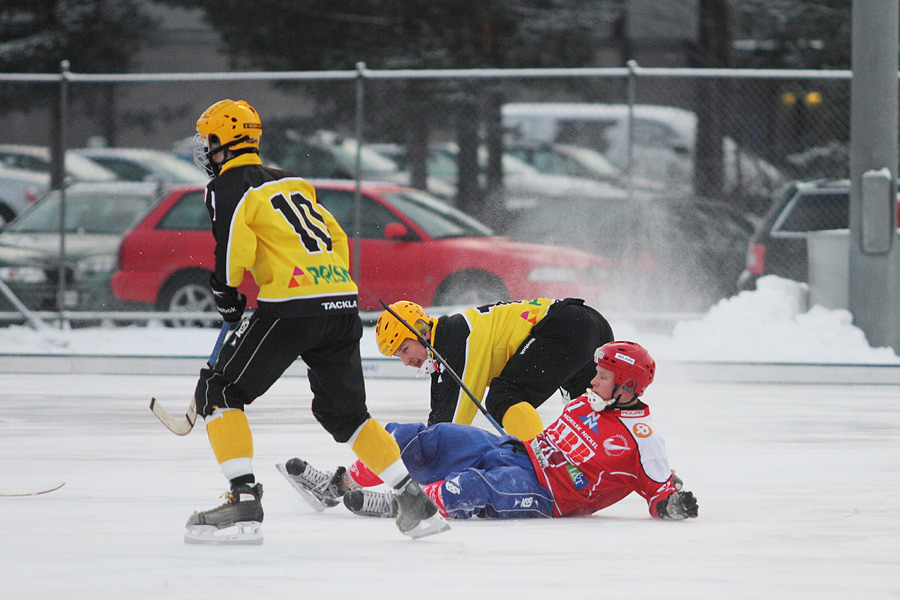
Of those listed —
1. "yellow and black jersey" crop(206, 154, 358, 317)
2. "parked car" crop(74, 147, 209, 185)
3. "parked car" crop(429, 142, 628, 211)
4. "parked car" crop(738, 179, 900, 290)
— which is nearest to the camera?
"yellow and black jersey" crop(206, 154, 358, 317)

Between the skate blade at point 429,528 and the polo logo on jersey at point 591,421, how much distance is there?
74cm

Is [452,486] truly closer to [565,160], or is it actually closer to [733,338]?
[733,338]

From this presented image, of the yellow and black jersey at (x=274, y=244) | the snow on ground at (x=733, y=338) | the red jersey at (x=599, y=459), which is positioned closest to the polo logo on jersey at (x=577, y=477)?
the red jersey at (x=599, y=459)

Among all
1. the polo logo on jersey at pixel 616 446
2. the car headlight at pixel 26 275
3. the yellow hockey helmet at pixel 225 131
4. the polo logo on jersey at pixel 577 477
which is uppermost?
the yellow hockey helmet at pixel 225 131

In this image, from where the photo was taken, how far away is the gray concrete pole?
12234mm

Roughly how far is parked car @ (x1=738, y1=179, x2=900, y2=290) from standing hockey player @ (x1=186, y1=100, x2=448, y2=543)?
9100 mm

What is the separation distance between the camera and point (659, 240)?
555 inches

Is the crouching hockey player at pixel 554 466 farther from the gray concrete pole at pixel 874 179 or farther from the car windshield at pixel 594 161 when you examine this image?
the car windshield at pixel 594 161

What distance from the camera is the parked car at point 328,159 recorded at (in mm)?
15500

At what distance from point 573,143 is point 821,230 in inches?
115

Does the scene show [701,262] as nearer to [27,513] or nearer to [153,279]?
[153,279]

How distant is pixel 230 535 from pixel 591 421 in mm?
1476

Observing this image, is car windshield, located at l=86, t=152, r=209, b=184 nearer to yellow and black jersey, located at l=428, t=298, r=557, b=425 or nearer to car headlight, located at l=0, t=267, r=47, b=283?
car headlight, located at l=0, t=267, r=47, b=283

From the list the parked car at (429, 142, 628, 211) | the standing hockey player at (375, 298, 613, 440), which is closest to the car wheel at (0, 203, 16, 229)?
the parked car at (429, 142, 628, 211)
